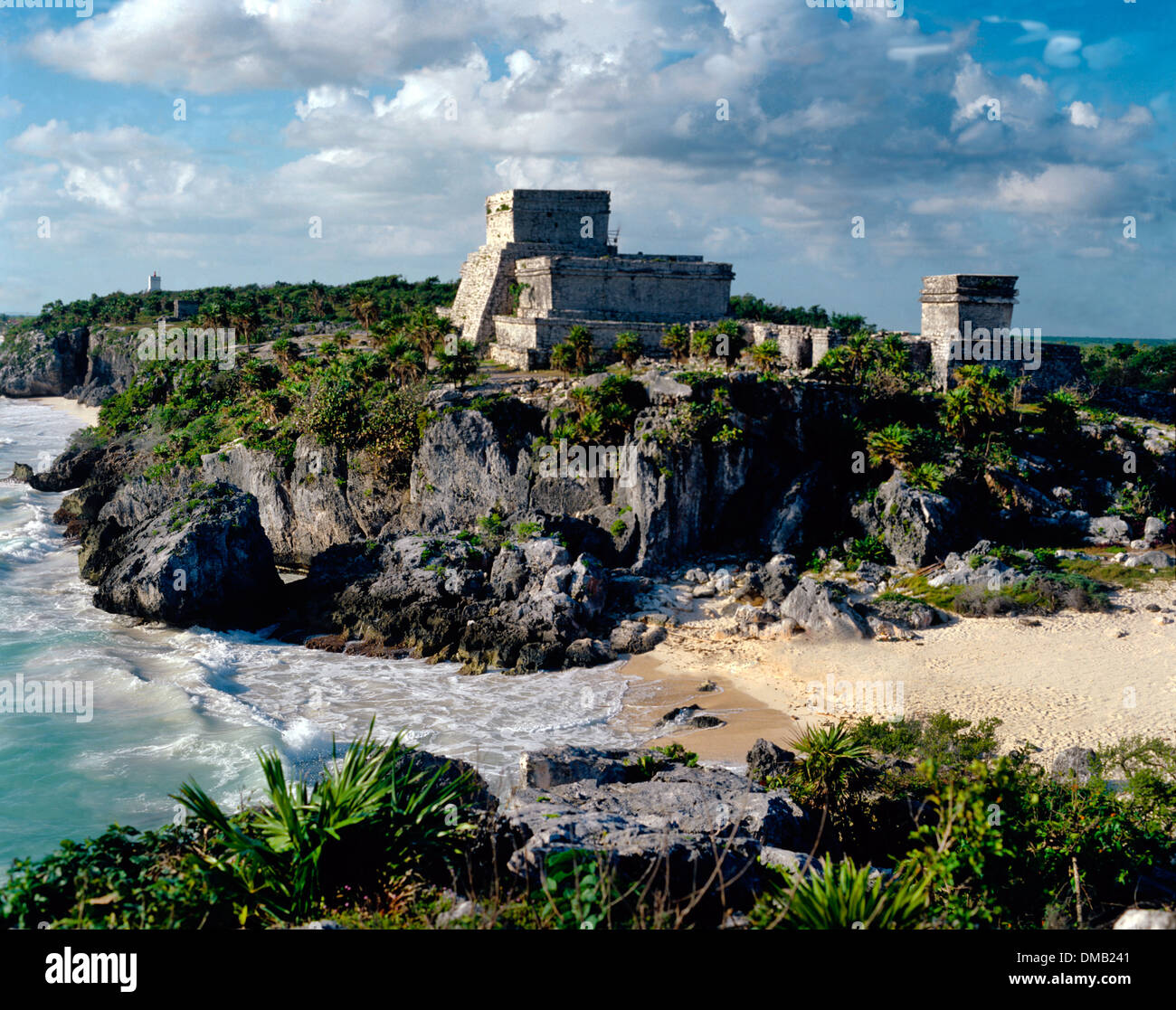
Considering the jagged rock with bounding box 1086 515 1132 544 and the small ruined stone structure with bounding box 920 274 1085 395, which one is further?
the small ruined stone structure with bounding box 920 274 1085 395

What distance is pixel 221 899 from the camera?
6.81 m

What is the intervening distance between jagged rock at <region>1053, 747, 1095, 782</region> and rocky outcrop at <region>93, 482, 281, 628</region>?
18.8m

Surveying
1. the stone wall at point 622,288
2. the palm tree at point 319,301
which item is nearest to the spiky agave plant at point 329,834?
the stone wall at point 622,288

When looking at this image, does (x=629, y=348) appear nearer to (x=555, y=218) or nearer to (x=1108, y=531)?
(x=555, y=218)

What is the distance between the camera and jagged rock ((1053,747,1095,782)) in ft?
43.9

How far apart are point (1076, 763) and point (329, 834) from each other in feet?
38.8

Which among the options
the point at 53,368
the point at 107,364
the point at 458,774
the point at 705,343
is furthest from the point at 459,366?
the point at 53,368

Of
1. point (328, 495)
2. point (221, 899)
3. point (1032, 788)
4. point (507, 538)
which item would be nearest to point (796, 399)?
point (507, 538)

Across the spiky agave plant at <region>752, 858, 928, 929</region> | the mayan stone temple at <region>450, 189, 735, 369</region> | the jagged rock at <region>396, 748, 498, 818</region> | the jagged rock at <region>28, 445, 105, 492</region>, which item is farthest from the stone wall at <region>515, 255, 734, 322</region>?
the spiky agave plant at <region>752, 858, 928, 929</region>

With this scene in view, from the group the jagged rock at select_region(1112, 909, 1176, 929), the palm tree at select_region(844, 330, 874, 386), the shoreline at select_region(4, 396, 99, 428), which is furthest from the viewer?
the shoreline at select_region(4, 396, 99, 428)

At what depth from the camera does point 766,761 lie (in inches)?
522

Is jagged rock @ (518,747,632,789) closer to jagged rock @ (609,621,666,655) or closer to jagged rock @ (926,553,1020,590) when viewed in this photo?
jagged rock @ (609,621,666,655)
